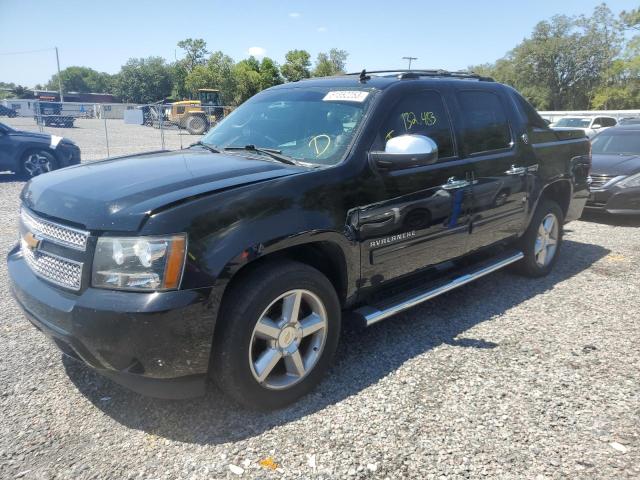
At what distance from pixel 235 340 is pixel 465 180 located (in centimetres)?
229

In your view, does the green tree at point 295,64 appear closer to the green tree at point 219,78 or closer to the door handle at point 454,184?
the green tree at point 219,78

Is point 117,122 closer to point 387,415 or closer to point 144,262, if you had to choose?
point 144,262

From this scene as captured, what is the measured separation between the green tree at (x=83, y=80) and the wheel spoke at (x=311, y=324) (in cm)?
14235

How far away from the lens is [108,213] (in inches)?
94.7

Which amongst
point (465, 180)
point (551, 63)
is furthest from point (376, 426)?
point (551, 63)

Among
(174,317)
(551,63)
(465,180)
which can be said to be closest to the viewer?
(174,317)

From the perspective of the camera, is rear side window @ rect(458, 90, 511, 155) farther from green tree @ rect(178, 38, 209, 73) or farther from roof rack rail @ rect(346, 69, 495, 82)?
green tree @ rect(178, 38, 209, 73)

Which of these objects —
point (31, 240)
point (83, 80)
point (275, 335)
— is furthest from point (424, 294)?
point (83, 80)

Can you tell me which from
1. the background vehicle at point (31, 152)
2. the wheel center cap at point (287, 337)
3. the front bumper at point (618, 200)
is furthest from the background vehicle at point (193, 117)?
the wheel center cap at point (287, 337)

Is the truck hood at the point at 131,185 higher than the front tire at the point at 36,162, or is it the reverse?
the truck hood at the point at 131,185

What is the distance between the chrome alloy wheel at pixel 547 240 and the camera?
16.7 ft

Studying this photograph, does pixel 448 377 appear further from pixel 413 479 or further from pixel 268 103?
pixel 268 103

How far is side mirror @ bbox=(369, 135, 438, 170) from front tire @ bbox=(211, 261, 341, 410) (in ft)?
2.86

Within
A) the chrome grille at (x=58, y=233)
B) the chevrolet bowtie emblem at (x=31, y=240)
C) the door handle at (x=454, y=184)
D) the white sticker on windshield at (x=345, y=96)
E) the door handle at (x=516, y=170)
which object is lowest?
the chevrolet bowtie emblem at (x=31, y=240)
